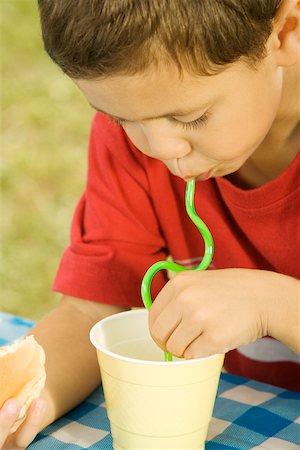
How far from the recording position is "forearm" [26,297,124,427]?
109cm

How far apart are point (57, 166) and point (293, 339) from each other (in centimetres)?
186

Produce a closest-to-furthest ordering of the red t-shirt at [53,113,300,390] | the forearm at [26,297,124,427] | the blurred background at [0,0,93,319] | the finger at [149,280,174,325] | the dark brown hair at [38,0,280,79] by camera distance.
→ 1. the dark brown hair at [38,0,280,79]
2. the finger at [149,280,174,325]
3. the forearm at [26,297,124,427]
4. the red t-shirt at [53,113,300,390]
5. the blurred background at [0,0,93,319]

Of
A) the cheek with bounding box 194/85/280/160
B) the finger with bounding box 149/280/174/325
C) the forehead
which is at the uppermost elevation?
the forehead

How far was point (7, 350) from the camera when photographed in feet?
3.08

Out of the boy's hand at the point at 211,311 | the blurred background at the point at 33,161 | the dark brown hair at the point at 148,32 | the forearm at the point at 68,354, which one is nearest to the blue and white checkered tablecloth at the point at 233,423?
the forearm at the point at 68,354

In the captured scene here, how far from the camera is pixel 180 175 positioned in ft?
3.41

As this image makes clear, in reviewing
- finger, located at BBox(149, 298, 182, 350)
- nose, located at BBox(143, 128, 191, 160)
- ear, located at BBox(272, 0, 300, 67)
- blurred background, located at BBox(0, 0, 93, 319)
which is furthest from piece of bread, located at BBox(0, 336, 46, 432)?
blurred background, located at BBox(0, 0, 93, 319)

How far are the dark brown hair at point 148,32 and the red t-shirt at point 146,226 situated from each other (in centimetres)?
34

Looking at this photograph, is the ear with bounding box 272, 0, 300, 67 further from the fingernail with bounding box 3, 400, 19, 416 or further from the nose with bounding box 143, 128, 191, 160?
the fingernail with bounding box 3, 400, 19, 416

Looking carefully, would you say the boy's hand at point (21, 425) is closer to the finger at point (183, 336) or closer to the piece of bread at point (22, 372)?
the piece of bread at point (22, 372)

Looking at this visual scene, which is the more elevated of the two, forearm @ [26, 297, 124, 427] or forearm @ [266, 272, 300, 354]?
forearm @ [266, 272, 300, 354]

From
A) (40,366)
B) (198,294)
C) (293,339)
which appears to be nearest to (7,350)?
(40,366)

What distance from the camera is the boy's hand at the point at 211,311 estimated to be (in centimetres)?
95

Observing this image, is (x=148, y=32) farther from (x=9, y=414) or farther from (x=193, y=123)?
(x=9, y=414)
